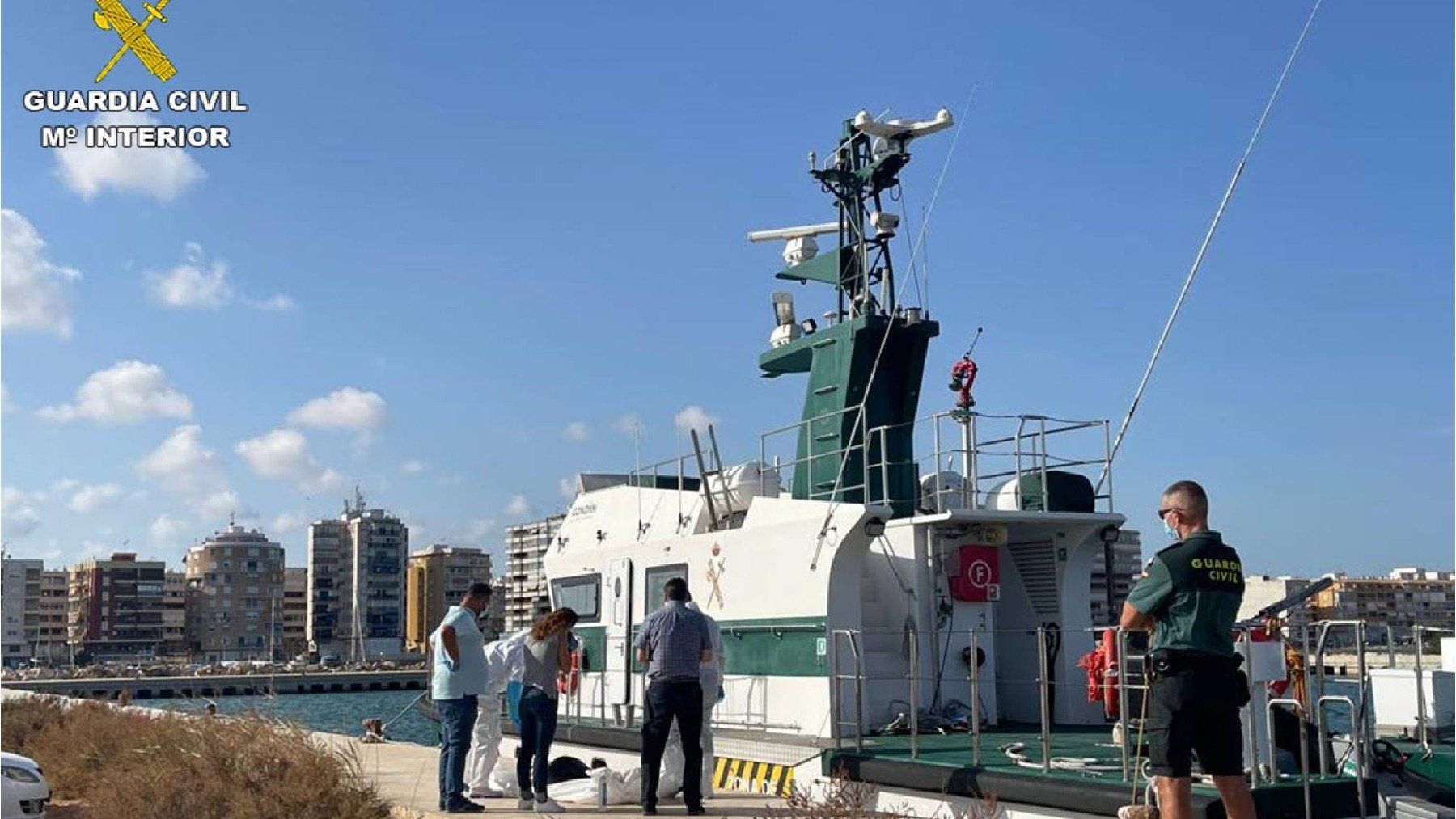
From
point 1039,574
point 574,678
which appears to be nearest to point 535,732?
point 1039,574

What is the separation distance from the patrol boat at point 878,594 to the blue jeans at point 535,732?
6.54 ft

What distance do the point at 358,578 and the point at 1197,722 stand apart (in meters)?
137

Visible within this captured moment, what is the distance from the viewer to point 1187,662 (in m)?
5.36

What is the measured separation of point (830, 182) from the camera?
1512 cm

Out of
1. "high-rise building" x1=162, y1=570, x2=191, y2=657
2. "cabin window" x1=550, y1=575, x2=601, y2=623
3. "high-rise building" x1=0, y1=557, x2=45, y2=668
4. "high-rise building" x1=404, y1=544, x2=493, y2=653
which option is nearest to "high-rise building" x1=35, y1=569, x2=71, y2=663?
"high-rise building" x1=0, y1=557, x2=45, y2=668

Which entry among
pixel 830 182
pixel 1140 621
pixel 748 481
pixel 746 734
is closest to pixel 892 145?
pixel 830 182

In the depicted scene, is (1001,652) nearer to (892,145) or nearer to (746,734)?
(746,734)

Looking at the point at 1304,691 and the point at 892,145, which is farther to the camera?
the point at 892,145

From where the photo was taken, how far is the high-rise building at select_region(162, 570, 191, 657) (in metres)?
122

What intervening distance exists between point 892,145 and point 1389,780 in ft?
27.1

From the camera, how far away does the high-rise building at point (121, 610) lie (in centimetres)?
11788

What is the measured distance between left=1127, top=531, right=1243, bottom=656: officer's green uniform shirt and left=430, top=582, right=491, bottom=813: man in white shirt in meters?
4.75

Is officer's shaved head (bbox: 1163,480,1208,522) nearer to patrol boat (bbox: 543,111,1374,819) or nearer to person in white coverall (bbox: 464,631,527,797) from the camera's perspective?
patrol boat (bbox: 543,111,1374,819)

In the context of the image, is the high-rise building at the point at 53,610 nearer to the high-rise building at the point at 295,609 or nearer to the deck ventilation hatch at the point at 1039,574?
the high-rise building at the point at 295,609
